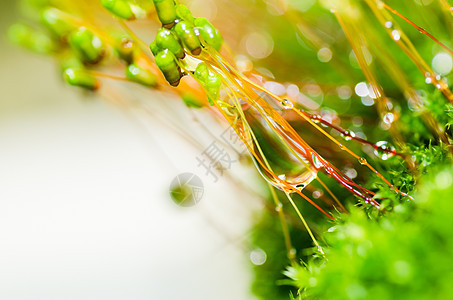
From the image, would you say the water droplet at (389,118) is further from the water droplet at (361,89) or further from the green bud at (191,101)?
the green bud at (191,101)

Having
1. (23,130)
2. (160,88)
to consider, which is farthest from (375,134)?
(23,130)

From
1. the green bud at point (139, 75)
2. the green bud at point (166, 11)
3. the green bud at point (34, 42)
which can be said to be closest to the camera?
the green bud at point (166, 11)

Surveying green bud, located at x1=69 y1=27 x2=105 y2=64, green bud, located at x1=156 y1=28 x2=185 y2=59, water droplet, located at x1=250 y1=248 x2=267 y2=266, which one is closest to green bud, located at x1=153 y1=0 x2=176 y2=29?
green bud, located at x1=156 y1=28 x2=185 y2=59

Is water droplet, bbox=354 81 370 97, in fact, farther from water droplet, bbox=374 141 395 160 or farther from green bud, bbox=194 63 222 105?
green bud, bbox=194 63 222 105

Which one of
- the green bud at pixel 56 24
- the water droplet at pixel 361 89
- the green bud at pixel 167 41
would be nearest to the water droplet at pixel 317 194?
the water droplet at pixel 361 89

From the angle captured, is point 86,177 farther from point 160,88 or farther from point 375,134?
point 375,134
